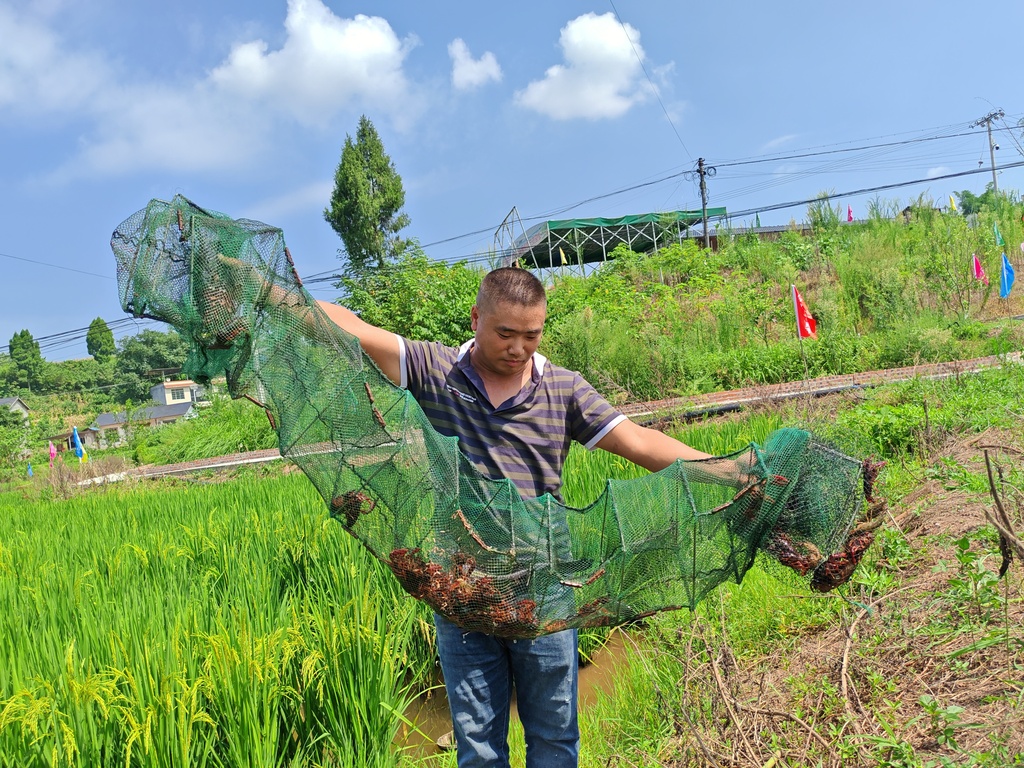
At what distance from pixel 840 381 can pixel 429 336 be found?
652 centimetres

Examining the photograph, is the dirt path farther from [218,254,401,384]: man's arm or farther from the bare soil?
[218,254,401,384]: man's arm

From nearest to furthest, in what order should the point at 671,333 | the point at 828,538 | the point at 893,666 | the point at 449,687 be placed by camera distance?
the point at 828,538
the point at 449,687
the point at 893,666
the point at 671,333

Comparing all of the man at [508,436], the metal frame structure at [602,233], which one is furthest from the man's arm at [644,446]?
the metal frame structure at [602,233]

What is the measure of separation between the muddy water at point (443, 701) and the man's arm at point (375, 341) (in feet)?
6.11

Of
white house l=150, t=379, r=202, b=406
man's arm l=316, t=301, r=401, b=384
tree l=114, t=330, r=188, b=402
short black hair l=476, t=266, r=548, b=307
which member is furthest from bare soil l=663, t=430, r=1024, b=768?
white house l=150, t=379, r=202, b=406

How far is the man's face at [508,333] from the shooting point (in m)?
1.71

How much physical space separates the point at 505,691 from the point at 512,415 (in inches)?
27.6

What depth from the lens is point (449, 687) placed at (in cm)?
180

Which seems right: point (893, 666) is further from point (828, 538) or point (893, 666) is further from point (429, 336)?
point (429, 336)

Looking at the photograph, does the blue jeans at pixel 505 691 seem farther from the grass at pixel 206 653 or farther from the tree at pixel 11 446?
the tree at pixel 11 446

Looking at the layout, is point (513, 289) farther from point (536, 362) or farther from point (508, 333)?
point (536, 362)

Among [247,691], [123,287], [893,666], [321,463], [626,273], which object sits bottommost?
[893,666]

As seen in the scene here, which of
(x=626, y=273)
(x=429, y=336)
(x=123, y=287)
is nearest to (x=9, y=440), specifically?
(x=429, y=336)

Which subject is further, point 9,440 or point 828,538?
point 9,440
